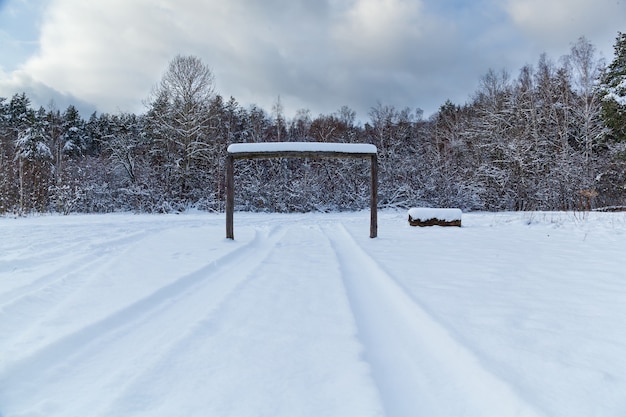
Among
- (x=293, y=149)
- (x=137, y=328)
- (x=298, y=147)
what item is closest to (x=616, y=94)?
(x=298, y=147)

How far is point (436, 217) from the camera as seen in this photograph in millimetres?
9750

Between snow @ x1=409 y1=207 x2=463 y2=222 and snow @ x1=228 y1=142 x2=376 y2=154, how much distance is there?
3.62m

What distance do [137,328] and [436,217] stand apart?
29.1ft

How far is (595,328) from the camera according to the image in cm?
229

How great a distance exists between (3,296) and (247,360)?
2.66 meters

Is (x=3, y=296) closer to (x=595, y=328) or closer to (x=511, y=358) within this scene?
(x=511, y=358)

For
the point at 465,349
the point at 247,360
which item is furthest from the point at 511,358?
the point at 247,360

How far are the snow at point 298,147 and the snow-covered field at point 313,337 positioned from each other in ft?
9.68

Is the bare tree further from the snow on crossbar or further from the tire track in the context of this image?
the tire track

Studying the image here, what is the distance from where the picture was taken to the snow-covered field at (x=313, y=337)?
1604 millimetres

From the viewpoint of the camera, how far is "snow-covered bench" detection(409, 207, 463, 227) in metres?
9.61

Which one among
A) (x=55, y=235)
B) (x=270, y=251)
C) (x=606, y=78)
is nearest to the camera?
(x=270, y=251)

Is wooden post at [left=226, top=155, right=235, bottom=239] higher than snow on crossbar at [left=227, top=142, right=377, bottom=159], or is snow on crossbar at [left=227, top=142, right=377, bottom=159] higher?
snow on crossbar at [left=227, top=142, right=377, bottom=159]

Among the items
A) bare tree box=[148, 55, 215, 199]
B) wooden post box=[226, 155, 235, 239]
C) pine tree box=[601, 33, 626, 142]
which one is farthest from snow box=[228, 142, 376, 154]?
pine tree box=[601, 33, 626, 142]
